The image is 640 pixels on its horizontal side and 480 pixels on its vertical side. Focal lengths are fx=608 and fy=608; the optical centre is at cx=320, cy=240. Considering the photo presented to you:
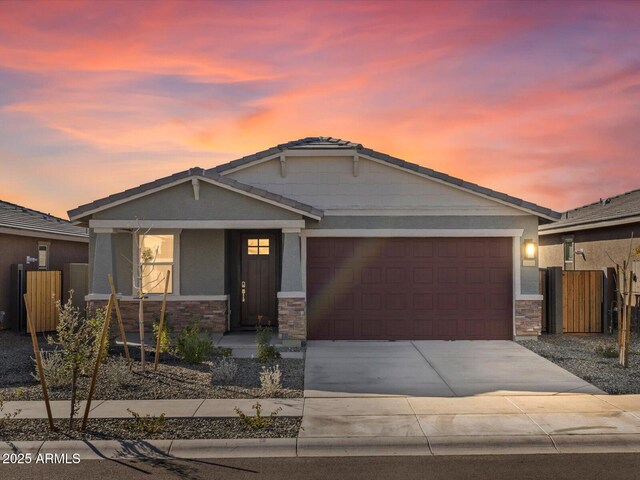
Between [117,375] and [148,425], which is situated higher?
[117,375]

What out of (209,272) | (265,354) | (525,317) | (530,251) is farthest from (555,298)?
(209,272)

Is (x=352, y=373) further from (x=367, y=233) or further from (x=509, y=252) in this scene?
(x=509, y=252)

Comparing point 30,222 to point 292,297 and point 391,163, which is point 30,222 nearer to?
point 292,297

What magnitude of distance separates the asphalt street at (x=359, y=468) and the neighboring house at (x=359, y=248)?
24.5 ft

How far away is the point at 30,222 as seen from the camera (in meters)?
20.8

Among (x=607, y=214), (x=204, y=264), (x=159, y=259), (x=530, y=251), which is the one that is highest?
(x=607, y=214)

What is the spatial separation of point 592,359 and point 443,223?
471cm

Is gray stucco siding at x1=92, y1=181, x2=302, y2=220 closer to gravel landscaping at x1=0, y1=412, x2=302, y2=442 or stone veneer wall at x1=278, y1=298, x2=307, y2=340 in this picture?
stone veneer wall at x1=278, y1=298, x2=307, y2=340

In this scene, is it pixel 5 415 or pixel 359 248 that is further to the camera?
pixel 359 248

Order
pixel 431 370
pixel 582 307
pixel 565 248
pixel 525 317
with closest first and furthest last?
1. pixel 431 370
2. pixel 525 317
3. pixel 582 307
4. pixel 565 248

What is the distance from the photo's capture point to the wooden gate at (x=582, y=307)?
16.2 meters

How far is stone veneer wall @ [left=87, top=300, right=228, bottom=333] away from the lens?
1541 cm

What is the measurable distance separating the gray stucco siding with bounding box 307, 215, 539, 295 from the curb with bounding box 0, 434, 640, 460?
8179 mm

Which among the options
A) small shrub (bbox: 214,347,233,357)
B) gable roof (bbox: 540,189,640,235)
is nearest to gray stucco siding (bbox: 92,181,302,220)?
small shrub (bbox: 214,347,233,357)
